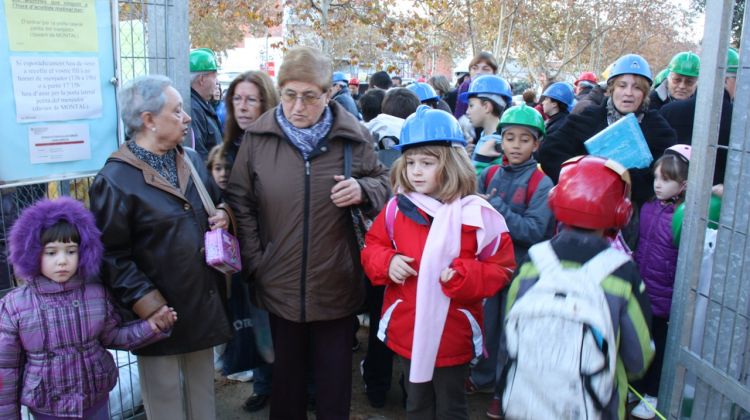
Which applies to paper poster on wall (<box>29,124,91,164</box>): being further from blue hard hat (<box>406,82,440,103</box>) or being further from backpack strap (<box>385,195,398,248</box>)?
blue hard hat (<box>406,82,440,103</box>)

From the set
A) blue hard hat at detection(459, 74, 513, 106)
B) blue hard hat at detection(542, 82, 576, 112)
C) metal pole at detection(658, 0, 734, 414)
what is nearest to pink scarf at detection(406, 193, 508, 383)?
metal pole at detection(658, 0, 734, 414)

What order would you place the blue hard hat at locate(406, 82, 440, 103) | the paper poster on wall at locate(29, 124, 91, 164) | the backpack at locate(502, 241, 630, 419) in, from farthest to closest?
1. the blue hard hat at locate(406, 82, 440, 103)
2. the paper poster on wall at locate(29, 124, 91, 164)
3. the backpack at locate(502, 241, 630, 419)

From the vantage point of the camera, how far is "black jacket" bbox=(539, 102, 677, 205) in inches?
149

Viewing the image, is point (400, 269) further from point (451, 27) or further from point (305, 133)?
point (451, 27)

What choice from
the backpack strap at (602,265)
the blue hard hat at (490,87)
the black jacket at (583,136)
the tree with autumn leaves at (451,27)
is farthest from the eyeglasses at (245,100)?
the tree with autumn leaves at (451,27)

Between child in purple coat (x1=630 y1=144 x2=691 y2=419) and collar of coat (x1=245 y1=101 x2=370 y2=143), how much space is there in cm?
179

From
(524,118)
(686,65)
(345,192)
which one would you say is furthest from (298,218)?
(686,65)

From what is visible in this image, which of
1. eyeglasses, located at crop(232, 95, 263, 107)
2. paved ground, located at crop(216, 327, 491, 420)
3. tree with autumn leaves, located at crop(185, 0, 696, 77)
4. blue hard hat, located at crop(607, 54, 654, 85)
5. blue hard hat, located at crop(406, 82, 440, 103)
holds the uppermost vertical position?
tree with autumn leaves, located at crop(185, 0, 696, 77)

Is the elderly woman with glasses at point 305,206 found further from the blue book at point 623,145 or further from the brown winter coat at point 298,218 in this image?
the blue book at point 623,145

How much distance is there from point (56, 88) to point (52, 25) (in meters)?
0.29

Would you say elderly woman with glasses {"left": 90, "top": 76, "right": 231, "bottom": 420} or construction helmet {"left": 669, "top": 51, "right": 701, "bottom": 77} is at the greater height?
construction helmet {"left": 669, "top": 51, "right": 701, "bottom": 77}

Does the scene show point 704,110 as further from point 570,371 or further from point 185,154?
point 185,154

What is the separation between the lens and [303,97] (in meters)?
2.84

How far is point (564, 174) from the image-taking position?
213cm
